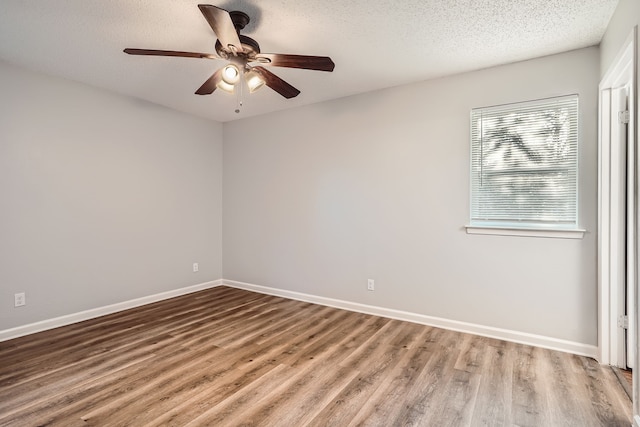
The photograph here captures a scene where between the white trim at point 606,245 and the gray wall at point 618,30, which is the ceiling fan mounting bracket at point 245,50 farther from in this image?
the white trim at point 606,245

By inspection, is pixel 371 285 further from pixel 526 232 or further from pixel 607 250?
pixel 607 250

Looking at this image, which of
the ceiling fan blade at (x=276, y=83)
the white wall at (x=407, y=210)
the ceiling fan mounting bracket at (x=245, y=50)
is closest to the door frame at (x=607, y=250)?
the white wall at (x=407, y=210)

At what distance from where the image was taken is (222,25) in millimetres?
1903

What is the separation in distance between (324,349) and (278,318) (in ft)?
3.02

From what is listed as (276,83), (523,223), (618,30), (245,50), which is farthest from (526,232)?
(245,50)

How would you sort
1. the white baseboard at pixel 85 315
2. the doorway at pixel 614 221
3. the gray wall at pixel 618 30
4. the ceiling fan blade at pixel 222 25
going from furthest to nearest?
the white baseboard at pixel 85 315, the doorway at pixel 614 221, the gray wall at pixel 618 30, the ceiling fan blade at pixel 222 25

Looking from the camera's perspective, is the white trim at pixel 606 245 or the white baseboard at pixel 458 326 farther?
the white baseboard at pixel 458 326

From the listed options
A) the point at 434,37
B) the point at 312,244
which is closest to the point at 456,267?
the point at 312,244

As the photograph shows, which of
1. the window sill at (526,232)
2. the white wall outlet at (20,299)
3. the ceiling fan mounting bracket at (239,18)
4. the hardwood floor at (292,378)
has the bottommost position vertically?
the hardwood floor at (292,378)

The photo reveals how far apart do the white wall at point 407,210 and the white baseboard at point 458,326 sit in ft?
0.17

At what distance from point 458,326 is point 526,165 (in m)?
1.64

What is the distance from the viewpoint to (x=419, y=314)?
346 centimetres

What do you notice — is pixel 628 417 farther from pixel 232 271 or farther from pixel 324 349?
pixel 232 271

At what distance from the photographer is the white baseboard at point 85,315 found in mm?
3049
